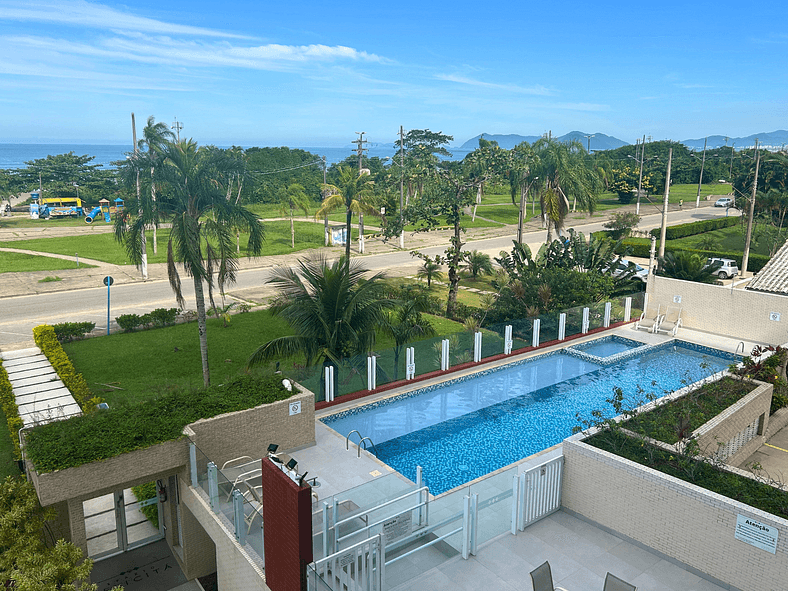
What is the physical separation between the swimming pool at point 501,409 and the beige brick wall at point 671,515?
3.30 m

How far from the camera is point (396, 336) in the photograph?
17672mm

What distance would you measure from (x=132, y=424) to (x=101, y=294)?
67.1 feet

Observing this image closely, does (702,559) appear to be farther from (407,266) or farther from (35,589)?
(407,266)

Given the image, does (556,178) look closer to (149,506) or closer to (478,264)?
(478,264)

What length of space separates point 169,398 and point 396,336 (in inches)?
280

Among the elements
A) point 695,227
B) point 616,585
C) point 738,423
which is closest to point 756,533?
point 616,585

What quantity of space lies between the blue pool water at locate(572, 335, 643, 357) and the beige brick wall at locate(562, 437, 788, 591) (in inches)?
447

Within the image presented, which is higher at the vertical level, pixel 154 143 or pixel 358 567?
pixel 154 143

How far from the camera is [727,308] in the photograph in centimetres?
2242

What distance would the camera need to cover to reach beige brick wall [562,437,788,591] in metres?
8.47

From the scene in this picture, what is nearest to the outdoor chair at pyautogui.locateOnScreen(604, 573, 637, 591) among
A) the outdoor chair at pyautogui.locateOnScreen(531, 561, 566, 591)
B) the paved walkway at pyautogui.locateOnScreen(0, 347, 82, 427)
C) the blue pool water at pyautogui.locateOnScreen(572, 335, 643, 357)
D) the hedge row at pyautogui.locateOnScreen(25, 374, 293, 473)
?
the outdoor chair at pyautogui.locateOnScreen(531, 561, 566, 591)

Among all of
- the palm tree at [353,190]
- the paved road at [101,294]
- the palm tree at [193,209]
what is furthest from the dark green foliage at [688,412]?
the palm tree at [353,190]

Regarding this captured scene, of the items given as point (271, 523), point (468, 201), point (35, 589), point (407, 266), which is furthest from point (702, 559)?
point (407, 266)

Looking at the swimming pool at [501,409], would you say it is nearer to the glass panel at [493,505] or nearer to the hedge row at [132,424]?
the glass panel at [493,505]
